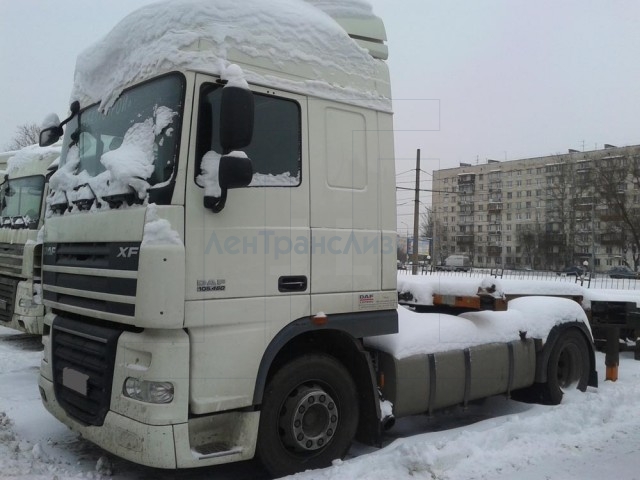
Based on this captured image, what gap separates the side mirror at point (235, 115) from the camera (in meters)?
3.41

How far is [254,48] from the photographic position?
12.9ft

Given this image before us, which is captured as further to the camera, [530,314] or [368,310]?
[530,314]

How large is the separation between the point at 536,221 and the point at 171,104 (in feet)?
246

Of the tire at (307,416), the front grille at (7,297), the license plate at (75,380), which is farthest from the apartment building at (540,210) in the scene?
the license plate at (75,380)

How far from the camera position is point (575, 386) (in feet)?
22.2

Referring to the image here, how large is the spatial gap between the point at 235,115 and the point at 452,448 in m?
3.17

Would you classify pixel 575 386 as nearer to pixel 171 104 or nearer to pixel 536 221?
pixel 171 104

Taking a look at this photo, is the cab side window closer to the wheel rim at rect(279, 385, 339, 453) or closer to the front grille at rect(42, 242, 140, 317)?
the front grille at rect(42, 242, 140, 317)

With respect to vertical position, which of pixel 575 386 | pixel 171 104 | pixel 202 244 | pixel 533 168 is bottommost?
pixel 575 386

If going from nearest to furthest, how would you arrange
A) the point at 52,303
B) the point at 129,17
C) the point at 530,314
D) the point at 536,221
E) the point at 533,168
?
1. the point at 129,17
2. the point at 52,303
3. the point at 530,314
4. the point at 533,168
5. the point at 536,221

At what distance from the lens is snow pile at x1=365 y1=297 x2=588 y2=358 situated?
4.91 meters

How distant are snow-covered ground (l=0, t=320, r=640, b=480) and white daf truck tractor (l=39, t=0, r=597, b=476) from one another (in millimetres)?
339

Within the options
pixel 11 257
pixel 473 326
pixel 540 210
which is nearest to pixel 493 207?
pixel 540 210

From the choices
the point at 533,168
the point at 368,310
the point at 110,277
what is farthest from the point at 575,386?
the point at 533,168
